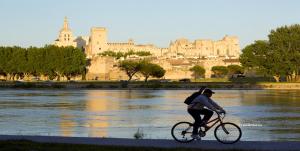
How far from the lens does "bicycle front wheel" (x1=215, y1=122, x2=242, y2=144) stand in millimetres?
19237

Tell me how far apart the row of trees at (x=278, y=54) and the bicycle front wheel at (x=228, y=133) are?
9344cm

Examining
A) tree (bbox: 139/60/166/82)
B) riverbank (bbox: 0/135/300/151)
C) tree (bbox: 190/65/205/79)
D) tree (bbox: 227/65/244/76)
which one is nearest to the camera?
riverbank (bbox: 0/135/300/151)

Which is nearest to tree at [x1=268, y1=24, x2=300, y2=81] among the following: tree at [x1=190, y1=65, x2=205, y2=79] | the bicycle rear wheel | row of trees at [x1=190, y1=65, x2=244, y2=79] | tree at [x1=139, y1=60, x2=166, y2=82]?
tree at [x1=139, y1=60, x2=166, y2=82]

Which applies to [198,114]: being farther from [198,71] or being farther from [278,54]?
[198,71]

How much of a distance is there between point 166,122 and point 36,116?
7.70m

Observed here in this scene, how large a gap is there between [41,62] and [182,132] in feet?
401

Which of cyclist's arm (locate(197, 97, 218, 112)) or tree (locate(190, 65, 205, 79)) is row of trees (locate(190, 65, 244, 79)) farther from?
cyclist's arm (locate(197, 97, 218, 112))

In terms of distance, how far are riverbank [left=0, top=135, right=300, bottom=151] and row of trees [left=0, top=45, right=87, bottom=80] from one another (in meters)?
120

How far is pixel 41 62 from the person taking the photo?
139500mm

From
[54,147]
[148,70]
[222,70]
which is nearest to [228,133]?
[54,147]

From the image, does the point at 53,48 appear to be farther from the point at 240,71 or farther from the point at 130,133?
the point at 130,133

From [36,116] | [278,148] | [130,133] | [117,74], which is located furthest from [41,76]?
[278,148]

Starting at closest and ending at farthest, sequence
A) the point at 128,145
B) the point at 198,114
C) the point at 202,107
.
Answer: the point at 128,145
the point at 202,107
the point at 198,114

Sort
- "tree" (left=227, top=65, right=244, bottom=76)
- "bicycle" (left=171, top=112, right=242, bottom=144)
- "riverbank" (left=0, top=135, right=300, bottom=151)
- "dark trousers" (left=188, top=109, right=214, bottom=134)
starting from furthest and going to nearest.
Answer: "tree" (left=227, top=65, right=244, bottom=76)
"dark trousers" (left=188, top=109, right=214, bottom=134)
"bicycle" (left=171, top=112, right=242, bottom=144)
"riverbank" (left=0, top=135, right=300, bottom=151)
